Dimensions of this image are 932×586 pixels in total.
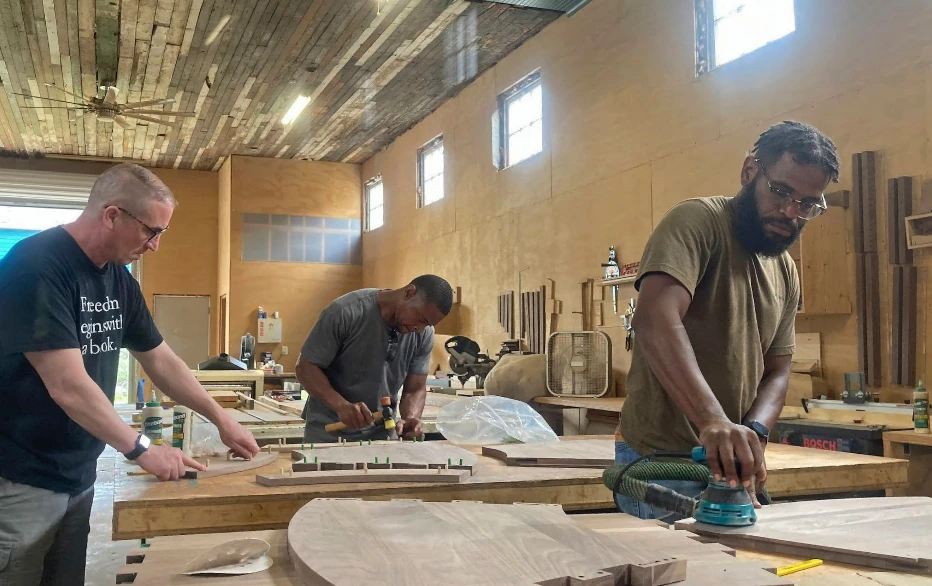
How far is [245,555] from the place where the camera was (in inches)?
48.7

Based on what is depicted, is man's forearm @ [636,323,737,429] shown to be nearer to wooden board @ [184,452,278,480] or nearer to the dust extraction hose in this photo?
the dust extraction hose

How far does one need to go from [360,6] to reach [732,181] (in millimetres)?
3792

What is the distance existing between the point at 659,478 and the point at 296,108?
9094 millimetres

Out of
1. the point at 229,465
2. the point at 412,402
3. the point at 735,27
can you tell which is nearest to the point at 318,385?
→ the point at 412,402

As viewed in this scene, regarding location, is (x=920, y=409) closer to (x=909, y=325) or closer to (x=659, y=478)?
(x=909, y=325)

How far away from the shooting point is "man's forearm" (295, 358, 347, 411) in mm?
3123

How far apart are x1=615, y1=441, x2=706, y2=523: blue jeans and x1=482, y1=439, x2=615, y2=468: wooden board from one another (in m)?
0.49

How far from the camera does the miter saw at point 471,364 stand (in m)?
7.64

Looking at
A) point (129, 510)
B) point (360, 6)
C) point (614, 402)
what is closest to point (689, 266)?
point (129, 510)

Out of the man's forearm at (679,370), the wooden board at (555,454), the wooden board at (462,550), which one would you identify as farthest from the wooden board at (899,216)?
the wooden board at (462,550)

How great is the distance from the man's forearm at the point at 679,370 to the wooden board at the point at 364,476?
28.8 inches

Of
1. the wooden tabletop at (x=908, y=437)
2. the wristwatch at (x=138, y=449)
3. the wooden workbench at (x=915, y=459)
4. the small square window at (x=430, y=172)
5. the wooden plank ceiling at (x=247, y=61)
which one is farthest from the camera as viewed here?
the small square window at (x=430, y=172)

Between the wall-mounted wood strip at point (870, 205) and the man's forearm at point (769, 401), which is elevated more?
the wall-mounted wood strip at point (870, 205)

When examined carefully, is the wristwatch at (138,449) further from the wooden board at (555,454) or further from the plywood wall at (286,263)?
the plywood wall at (286,263)
